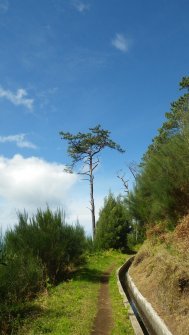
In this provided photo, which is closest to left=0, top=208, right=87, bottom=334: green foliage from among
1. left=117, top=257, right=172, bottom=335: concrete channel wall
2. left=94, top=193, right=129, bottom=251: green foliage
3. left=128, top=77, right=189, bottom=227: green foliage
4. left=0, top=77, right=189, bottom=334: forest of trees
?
left=0, top=77, right=189, bottom=334: forest of trees

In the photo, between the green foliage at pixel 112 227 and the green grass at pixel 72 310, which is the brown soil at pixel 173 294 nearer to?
the green grass at pixel 72 310

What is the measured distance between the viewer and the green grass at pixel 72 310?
10731 mm

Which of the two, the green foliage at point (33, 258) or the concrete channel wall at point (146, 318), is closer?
the concrete channel wall at point (146, 318)

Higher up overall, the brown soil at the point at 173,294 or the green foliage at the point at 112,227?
the green foliage at the point at 112,227

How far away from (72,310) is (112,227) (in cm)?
2422

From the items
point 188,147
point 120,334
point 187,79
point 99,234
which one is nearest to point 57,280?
point 188,147

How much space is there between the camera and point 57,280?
21609 mm

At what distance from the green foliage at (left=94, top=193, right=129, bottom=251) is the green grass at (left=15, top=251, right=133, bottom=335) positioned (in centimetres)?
1486

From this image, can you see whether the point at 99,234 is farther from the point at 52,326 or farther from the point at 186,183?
the point at 52,326

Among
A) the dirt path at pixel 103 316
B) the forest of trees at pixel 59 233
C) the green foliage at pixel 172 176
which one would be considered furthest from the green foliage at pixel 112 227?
the dirt path at pixel 103 316

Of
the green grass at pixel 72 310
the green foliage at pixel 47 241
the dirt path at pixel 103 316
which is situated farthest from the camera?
the green foliage at pixel 47 241

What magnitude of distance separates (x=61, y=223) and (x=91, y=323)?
38.0 feet

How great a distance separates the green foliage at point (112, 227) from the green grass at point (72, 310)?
1486 cm

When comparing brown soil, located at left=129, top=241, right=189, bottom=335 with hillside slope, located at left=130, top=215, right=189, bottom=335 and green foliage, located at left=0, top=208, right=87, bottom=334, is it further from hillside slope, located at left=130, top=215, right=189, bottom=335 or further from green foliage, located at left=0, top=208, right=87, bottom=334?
green foliage, located at left=0, top=208, right=87, bottom=334
